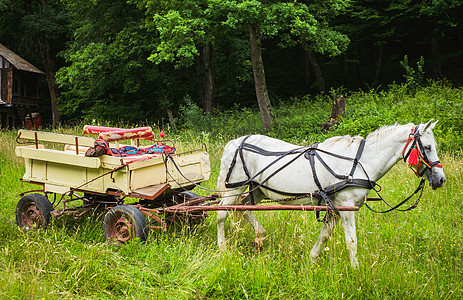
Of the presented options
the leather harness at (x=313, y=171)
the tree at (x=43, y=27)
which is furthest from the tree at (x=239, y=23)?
the tree at (x=43, y=27)

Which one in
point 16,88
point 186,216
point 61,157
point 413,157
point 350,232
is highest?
point 16,88

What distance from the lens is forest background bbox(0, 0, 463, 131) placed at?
14242 mm

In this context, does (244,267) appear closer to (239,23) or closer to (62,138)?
(62,138)

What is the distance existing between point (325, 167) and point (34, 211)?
461 cm

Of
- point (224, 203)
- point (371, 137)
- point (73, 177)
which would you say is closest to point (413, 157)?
point (371, 137)

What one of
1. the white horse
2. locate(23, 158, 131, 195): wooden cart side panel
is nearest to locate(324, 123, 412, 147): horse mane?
the white horse

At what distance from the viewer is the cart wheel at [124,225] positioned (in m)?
5.67

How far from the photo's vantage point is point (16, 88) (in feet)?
91.7

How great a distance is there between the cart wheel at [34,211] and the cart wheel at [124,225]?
122 cm

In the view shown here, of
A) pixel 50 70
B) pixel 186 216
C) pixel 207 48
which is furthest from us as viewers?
pixel 50 70

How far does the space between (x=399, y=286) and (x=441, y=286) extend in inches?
20.8

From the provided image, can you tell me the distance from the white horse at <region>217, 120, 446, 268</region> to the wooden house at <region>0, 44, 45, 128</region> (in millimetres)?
24051

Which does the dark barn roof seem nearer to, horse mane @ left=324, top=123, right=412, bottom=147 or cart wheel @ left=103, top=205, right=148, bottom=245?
cart wheel @ left=103, top=205, right=148, bottom=245

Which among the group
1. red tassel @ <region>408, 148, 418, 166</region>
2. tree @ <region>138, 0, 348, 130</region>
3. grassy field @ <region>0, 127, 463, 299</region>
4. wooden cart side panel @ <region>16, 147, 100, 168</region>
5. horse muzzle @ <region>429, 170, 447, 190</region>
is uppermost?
tree @ <region>138, 0, 348, 130</region>
